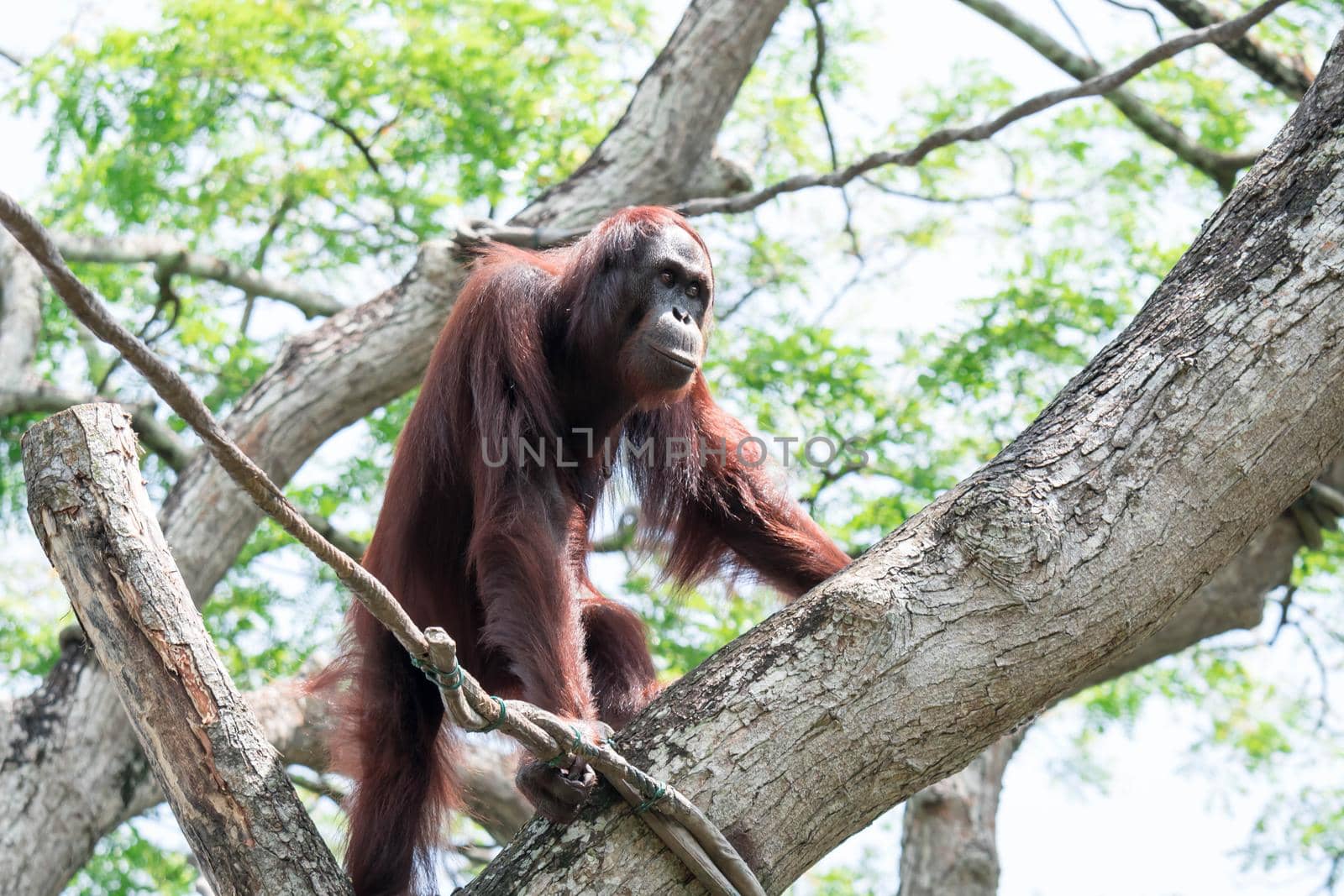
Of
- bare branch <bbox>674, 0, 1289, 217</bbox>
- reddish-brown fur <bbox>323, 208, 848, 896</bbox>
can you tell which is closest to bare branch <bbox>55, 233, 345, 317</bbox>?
bare branch <bbox>674, 0, 1289, 217</bbox>

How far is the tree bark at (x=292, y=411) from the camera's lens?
5816 millimetres

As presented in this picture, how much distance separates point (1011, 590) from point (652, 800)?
91cm

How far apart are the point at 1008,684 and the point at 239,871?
1727 mm

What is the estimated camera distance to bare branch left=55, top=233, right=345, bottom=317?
7.63 metres

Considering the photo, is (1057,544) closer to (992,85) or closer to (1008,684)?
(1008,684)

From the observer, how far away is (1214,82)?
30.7 feet

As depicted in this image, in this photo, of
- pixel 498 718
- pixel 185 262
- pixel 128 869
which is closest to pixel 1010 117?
pixel 498 718

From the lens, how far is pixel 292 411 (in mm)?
6352

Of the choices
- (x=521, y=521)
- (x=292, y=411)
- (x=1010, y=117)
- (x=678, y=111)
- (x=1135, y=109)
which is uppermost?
(x=1135, y=109)

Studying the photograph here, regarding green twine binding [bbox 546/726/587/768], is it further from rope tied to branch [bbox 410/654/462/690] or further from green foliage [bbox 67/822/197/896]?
green foliage [bbox 67/822/197/896]

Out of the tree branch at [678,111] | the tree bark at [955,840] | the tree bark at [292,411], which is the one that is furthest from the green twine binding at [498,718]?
the tree bark at [955,840]

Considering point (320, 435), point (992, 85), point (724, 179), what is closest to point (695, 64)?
point (724, 179)

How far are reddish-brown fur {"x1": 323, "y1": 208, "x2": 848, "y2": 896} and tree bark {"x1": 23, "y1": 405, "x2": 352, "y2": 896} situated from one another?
2.65ft

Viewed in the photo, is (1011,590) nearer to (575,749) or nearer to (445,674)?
(575,749)
